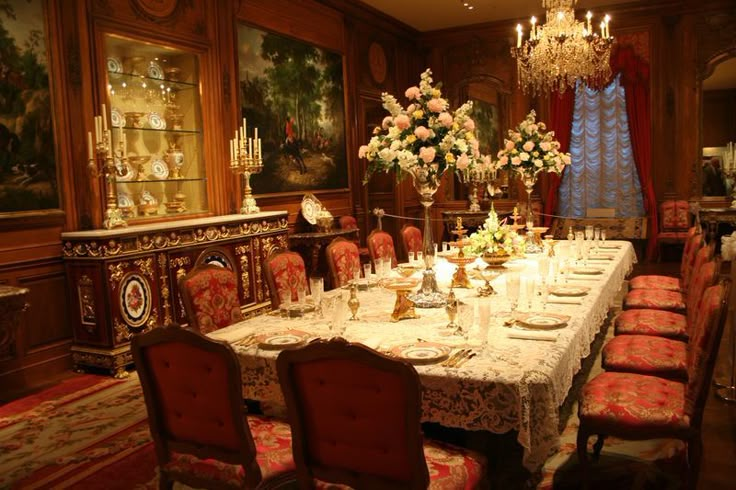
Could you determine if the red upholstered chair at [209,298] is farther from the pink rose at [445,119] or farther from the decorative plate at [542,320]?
the decorative plate at [542,320]

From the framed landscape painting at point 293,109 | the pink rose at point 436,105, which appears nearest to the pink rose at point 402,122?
the pink rose at point 436,105

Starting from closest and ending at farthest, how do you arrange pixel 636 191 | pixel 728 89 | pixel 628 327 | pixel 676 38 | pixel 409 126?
pixel 409 126
pixel 628 327
pixel 676 38
pixel 636 191
pixel 728 89

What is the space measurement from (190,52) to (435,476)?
16.9 feet

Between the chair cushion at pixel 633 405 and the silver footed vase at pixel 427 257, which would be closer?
the chair cushion at pixel 633 405

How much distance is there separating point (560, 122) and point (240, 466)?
862 centimetres

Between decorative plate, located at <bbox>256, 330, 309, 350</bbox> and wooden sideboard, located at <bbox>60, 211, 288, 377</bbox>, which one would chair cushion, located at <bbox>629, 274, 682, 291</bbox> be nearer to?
decorative plate, located at <bbox>256, 330, 309, 350</bbox>

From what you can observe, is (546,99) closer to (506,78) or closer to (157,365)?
(506,78)

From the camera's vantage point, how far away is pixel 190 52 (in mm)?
6039

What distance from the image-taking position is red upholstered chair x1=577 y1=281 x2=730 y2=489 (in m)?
2.38

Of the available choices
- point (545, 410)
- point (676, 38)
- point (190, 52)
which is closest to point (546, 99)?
point (676, 38)

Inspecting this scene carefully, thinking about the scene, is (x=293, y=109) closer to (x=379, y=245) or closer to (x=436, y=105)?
(x=379, y=245)

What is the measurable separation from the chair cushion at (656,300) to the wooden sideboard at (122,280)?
3412mm

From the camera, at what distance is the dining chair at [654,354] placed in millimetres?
3057

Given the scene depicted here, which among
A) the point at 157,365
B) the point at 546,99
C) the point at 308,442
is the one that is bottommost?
the point at 308,442
